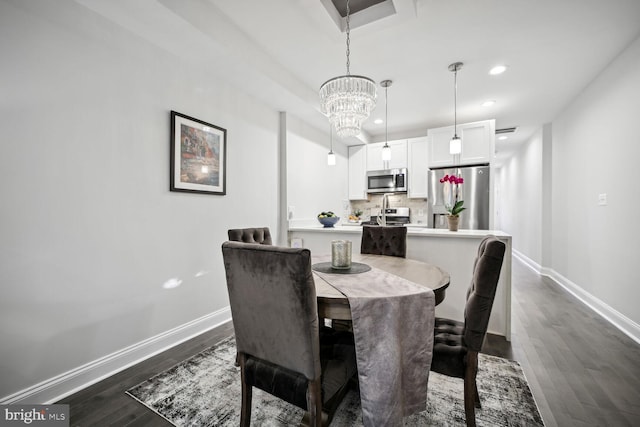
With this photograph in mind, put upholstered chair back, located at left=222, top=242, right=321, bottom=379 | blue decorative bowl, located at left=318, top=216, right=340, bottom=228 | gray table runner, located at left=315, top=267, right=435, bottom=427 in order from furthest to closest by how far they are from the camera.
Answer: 1. blue decorative bowl, located at left=318, top=216, right=340, bottom=228
2. gray table runner, located at left=315, top=267, right=435, bottom=427
3. upholstered chair back, located at left=222, top=242, right=321, bottom=379

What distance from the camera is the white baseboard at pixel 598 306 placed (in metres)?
2.38

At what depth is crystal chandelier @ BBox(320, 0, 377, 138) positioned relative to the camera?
6.38 feet

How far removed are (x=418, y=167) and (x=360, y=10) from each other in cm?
315

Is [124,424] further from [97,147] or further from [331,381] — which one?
[97,147]

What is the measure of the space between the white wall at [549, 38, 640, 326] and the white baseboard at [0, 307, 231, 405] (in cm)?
388

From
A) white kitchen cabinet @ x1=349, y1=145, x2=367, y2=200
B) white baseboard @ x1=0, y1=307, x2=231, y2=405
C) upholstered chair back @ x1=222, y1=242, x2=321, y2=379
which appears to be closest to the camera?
upholstered chair back @ x1=222, y1=242, x2=321, y2=379

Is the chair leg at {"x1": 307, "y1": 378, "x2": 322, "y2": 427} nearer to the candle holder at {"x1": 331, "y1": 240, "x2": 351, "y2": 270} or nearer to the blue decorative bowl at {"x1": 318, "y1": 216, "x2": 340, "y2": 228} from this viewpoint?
the candle holder at {"x1": 331, "y1": 240, "x2": 351, "y2": 270}

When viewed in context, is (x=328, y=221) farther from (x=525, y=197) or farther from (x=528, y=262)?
(x=525, y=197)

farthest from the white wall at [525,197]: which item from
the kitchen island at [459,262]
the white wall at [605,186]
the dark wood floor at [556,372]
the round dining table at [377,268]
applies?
the round dining table at [377,268]

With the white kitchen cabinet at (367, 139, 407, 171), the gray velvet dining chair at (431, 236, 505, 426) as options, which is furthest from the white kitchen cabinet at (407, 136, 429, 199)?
the gray velvet dining chair at (431, 236, 505, 426)

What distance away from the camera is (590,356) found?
2.07 m

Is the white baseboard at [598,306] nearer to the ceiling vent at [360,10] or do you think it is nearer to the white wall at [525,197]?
the white wall at [525,197]

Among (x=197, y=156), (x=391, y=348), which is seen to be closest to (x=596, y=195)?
(x=391, y=348)

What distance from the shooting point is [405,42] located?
2.51 metres
